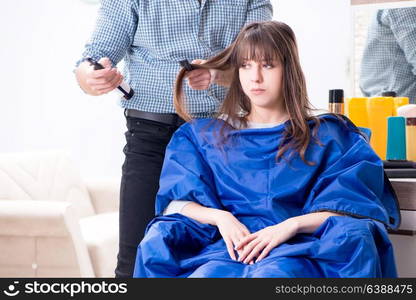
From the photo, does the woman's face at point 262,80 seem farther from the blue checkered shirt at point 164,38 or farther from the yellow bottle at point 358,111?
the yellow bottle at point 358,111

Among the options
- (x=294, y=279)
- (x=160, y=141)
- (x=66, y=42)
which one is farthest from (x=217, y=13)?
(x=66, y=42)

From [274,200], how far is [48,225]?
1478 mm

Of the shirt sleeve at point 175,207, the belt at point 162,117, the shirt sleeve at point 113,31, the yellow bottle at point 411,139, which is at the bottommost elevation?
the shirt sleeve at point 175,207

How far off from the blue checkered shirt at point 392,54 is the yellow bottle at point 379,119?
19 cm

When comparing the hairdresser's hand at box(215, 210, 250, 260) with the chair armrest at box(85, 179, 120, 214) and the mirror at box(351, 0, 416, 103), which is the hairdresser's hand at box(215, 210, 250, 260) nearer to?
the mirror at box(351, 0, 416, 103)

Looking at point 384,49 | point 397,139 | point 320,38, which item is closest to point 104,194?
→ point 320,38

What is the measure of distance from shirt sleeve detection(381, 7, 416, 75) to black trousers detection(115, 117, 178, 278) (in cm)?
101

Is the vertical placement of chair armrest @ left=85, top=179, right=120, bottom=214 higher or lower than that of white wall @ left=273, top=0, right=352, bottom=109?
lower

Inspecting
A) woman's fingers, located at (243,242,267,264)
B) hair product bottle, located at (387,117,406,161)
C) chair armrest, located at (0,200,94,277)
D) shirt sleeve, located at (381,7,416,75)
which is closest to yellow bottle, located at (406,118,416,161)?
hair product bottle, located at (387,117,406,161)

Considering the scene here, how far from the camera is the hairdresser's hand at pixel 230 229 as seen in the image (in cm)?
154

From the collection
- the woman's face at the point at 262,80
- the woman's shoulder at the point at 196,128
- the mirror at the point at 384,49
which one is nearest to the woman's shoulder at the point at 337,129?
the woman's face at the point at 262,80

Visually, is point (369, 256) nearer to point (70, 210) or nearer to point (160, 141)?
point (160, 141)

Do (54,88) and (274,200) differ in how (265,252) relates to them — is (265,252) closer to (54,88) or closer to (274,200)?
(274,200)

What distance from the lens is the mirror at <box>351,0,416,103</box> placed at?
7.76 ft
